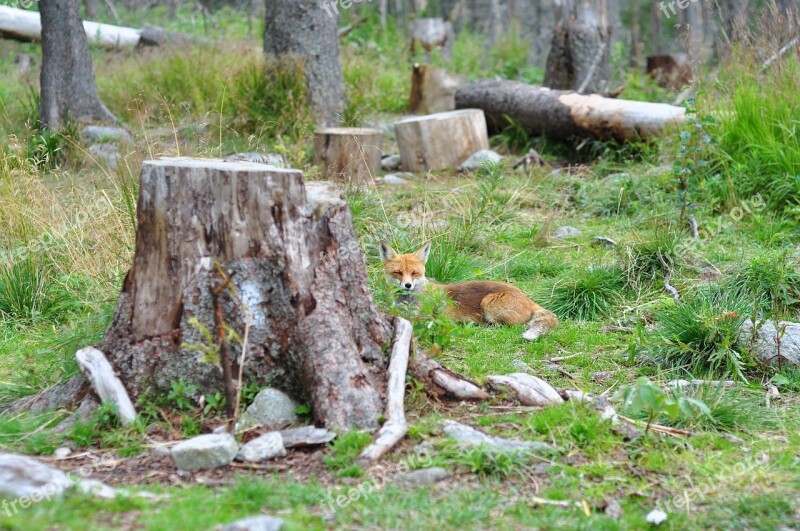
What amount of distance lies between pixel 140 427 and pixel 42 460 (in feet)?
1.64

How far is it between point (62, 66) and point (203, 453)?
927cm

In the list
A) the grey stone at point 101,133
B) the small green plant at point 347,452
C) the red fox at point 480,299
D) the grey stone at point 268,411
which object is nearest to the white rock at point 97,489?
the grey stone at point 268,411

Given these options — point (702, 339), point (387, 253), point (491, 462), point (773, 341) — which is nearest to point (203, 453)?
point (491, 462)

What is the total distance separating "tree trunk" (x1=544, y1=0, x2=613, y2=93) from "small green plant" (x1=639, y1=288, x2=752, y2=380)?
859 centimetres

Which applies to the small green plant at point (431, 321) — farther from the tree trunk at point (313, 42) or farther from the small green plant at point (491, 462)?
the tree trunk at point (313, 42)

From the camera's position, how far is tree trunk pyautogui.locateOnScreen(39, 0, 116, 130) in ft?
37.4

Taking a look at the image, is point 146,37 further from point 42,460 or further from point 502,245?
point 42,460

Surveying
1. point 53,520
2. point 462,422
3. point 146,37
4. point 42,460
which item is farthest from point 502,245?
point 146,37

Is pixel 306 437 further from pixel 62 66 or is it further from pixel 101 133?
pixel 62 66

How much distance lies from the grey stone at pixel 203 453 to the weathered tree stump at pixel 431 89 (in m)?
11.8

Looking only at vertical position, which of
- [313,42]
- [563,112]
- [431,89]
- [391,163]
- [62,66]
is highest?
[313,42]

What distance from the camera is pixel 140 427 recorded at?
4.34 meters

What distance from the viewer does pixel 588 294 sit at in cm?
712

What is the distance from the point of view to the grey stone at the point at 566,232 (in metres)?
8.96
